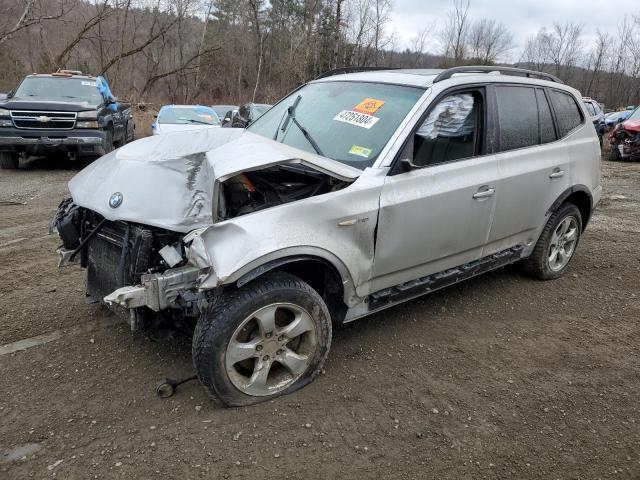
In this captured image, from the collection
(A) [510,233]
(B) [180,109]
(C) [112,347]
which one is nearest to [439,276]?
(A) [510,233]

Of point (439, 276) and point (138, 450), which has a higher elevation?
point (439, 276)

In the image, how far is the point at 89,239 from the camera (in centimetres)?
326

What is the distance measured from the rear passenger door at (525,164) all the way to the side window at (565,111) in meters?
0.09

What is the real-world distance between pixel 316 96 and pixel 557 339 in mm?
2654

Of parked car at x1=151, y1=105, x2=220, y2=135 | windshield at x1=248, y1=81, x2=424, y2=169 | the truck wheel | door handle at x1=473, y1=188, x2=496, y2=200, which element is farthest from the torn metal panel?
parked car at x1=151, y1=105, x2=220, y2=135

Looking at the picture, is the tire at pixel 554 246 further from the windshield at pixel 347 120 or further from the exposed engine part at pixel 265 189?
the exposed engine part at pixel 265 189

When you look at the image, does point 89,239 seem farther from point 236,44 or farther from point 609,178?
point 236,44

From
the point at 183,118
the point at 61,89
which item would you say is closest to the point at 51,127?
the point at 61,89

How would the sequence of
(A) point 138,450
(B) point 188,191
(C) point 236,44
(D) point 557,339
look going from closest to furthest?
(A) point 138,450 < (B) point 188,191 < (D) point 557,339 < (C) point 236,44

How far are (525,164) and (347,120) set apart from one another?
157 cm

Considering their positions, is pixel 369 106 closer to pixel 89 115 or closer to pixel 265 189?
pixel 265 189

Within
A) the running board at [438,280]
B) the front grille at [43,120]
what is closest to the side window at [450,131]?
the running board at [438,280]

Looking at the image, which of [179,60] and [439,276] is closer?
[439,276]

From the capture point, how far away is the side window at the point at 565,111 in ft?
15.0
